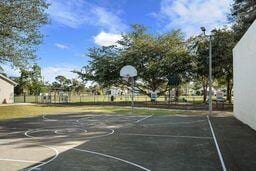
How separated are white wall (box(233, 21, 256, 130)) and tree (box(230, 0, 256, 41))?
916cm

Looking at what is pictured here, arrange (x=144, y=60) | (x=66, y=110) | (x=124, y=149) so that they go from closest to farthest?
(x=124, y=149) → (x=66, y=110) → (x=144, y=60)

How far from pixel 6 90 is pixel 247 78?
122 feet

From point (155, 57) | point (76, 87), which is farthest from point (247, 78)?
point (76, 87)

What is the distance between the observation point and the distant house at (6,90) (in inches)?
1976

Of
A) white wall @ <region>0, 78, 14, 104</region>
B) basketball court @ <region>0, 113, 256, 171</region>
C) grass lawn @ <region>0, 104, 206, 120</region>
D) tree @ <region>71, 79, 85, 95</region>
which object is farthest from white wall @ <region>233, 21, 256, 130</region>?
tree @ <region>71, 79, 85, 95</region>

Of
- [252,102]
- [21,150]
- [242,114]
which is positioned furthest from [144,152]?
[242,114]

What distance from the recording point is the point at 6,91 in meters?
50.9

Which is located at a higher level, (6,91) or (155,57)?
(155,57)

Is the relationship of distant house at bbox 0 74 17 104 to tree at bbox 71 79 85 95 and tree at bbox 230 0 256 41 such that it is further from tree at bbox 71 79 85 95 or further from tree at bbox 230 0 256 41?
tree at bbox 71 79 85 95

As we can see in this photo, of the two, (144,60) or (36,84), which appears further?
(36,84)

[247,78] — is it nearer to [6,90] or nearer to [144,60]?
[144,60]

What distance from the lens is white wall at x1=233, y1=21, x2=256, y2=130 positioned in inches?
701

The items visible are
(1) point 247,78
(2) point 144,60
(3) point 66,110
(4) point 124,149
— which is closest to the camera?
(4) point 124,149

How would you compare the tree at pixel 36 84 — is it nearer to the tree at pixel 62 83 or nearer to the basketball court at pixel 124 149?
the tree at pixel 62 83
